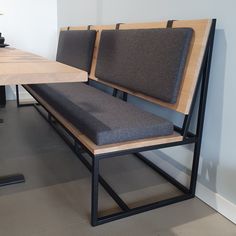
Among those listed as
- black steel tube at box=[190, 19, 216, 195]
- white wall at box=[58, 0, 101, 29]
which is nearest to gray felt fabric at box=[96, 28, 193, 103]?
black steel tube at box=[190, 19, 216, 195]

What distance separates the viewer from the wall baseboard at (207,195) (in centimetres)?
148

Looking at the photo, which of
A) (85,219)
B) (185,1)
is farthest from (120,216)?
(185,1)

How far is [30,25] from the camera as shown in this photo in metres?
3.76

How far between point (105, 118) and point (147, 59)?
48cm

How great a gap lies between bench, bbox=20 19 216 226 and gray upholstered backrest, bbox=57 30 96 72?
18.5 inches

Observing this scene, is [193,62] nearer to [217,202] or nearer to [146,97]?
[146,97]

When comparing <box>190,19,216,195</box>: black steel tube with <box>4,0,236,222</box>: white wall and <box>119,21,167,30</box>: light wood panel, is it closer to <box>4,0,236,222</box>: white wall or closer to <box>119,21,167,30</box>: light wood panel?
<box>4,0,236,222</box>: white wall

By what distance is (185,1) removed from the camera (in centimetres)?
164

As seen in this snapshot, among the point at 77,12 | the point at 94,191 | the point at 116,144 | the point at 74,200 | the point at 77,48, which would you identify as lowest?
the point at 74,200

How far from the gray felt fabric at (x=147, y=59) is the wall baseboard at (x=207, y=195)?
563mm

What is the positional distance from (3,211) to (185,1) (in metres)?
1.60

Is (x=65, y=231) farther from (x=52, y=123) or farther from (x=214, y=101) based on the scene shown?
(x=52, y=123)

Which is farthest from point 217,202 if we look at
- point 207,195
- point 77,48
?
point 77,48

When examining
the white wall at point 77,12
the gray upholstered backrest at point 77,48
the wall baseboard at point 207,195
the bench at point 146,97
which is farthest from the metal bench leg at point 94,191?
the white wall at point 77,12
